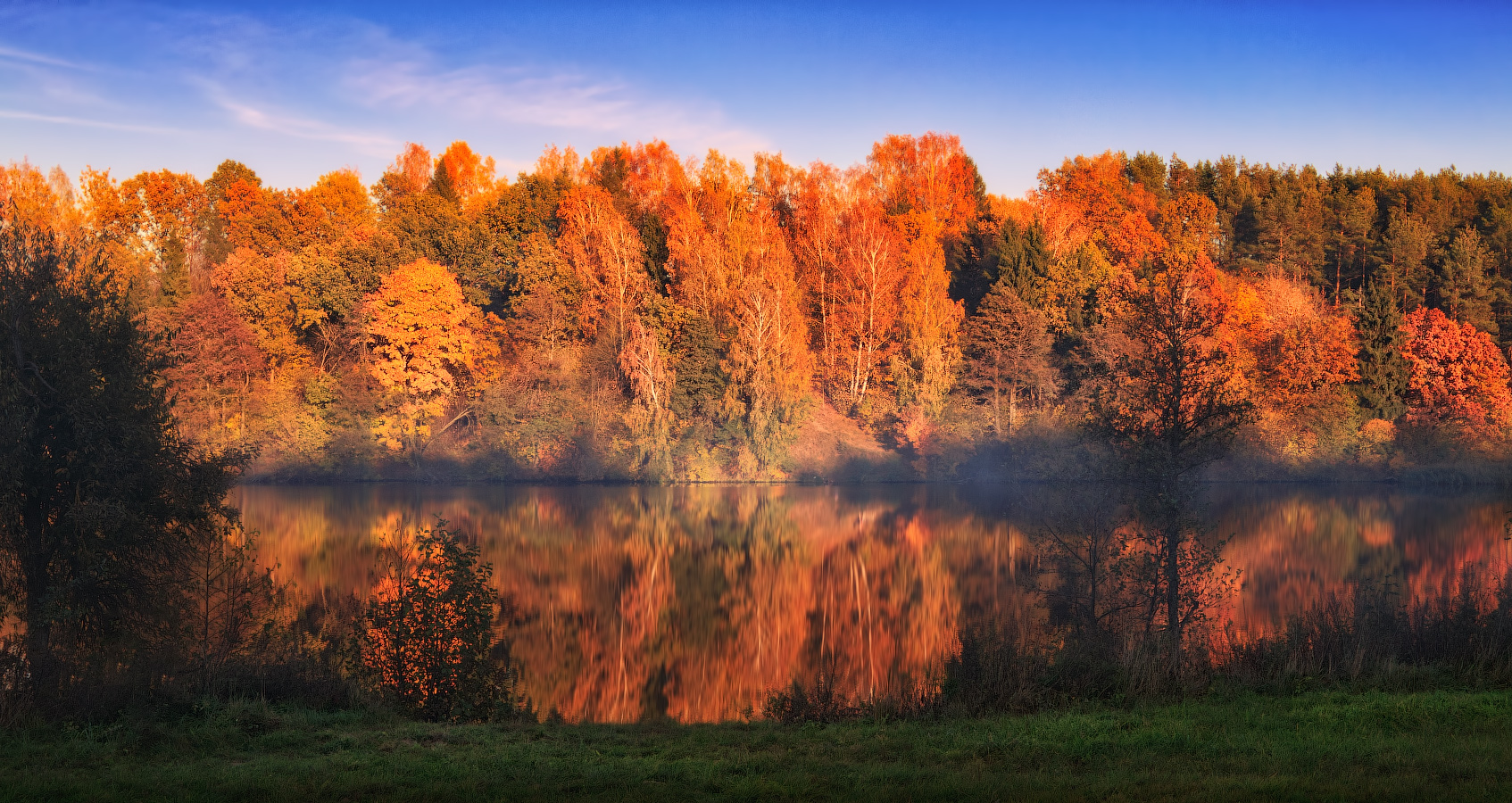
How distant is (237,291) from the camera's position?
63375mm

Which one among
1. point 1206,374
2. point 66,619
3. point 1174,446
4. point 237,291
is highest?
point 237,291

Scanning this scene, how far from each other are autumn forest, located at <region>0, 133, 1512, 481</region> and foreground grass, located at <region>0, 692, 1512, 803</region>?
4384 cm

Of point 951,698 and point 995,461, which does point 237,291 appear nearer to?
point 995,461

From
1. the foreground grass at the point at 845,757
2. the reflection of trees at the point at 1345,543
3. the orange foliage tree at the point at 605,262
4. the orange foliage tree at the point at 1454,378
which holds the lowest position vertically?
the reflection of trees at the point at 1345,543

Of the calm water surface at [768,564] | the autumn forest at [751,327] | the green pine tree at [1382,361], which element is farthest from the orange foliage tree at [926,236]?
the green pine tree at [1382,361]

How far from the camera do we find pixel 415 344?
60.2 metres

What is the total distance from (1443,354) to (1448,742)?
6169 centimetres

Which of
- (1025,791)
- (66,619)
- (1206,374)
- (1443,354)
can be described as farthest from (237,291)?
(1443,354)

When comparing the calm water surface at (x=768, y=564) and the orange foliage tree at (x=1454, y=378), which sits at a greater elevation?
the orange foliage tree at (x=1454, y=378)

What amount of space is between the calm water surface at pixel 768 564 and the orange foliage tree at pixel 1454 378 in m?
8.28

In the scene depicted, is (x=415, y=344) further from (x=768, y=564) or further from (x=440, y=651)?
(x=440, y=651)

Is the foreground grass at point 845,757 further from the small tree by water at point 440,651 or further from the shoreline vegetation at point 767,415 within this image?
the small tree by water at point 440,651

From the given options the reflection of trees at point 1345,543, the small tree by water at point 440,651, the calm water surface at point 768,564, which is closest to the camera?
the small tree by water at point 440,651

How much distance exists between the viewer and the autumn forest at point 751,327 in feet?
191
